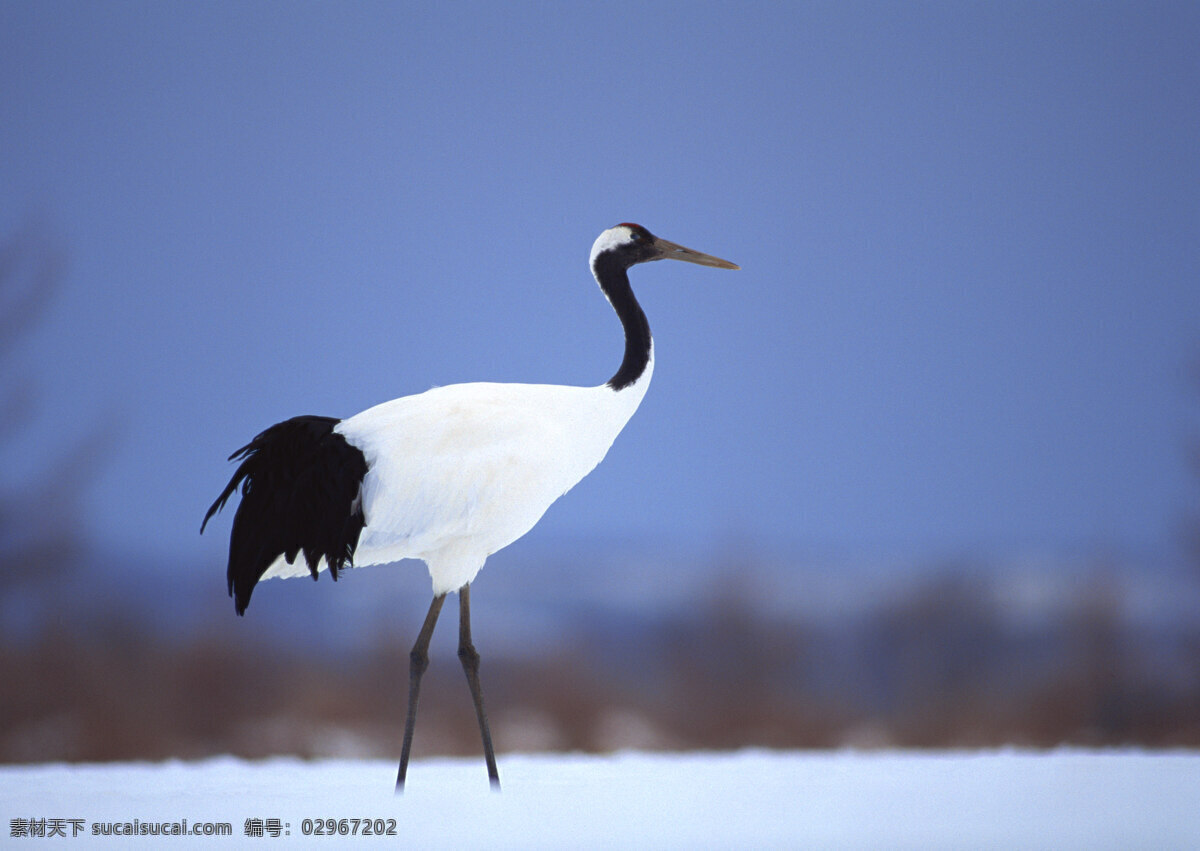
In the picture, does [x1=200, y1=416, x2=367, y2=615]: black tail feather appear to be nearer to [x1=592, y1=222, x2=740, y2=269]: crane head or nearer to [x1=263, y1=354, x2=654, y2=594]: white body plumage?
[x1=263, y1=354, x2=654, y2=594]: white body plumage

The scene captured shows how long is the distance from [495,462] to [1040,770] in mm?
2233

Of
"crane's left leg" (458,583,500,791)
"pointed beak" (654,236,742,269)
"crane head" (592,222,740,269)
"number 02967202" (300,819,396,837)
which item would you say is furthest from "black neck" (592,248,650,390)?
"number 02967202" (300,819,396,837)

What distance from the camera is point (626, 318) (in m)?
3.98

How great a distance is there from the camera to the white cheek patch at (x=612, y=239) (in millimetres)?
4070

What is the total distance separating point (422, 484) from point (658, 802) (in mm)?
1197

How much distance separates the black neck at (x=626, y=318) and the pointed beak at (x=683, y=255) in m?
0.18

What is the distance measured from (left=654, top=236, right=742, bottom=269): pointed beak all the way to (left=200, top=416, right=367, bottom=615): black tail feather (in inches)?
49.9

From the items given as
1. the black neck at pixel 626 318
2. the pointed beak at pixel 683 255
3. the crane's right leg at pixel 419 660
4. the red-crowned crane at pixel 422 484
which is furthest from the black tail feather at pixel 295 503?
the pointed beak at pixel 683 255

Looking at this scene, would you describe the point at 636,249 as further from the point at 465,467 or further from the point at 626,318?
the point at 465,467

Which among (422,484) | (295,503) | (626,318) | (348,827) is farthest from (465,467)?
(348,827)

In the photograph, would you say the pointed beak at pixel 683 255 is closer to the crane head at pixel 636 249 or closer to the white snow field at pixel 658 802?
the crane head at pixel 636 249

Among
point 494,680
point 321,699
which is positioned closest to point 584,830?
point 494,680

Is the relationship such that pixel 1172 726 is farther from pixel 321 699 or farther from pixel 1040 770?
pixel 321 699

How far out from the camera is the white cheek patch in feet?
13.4
